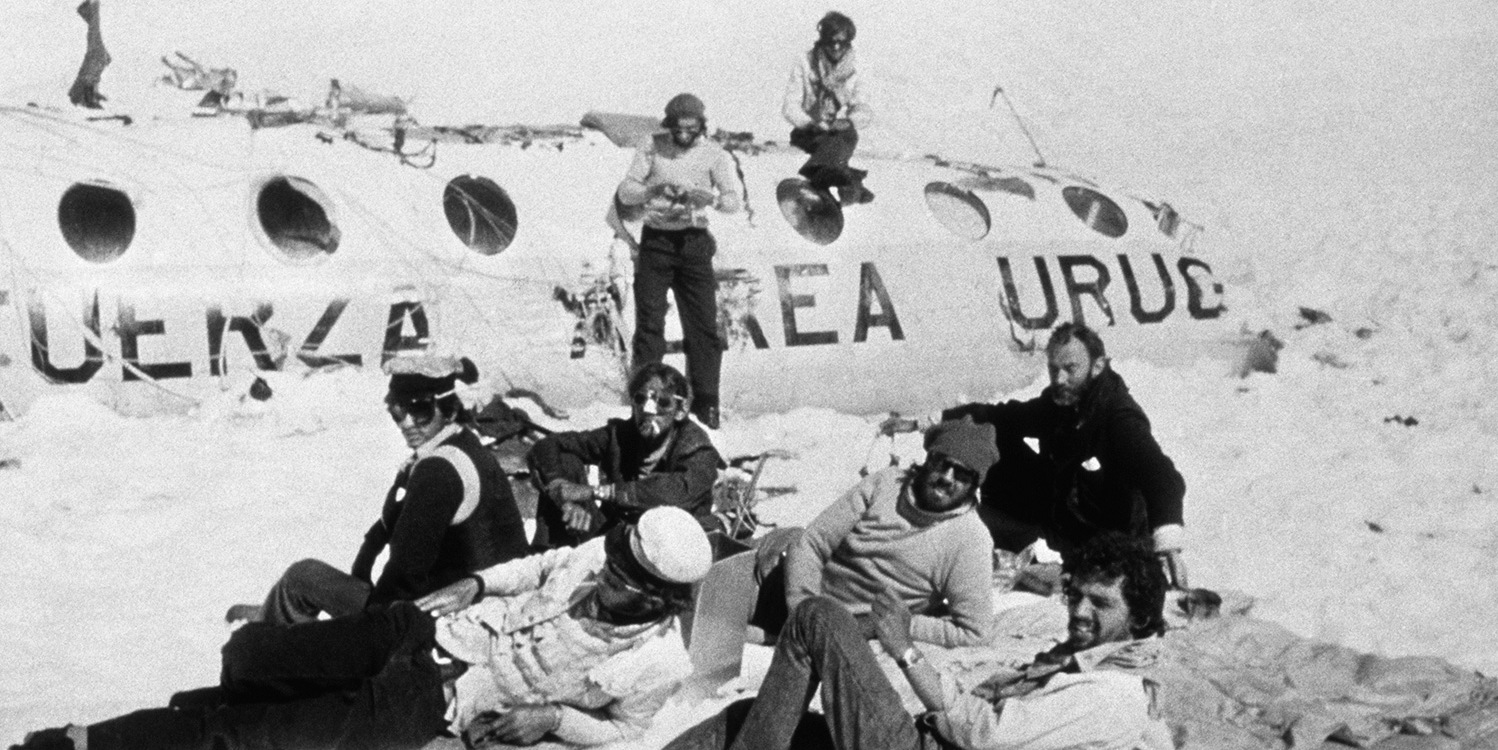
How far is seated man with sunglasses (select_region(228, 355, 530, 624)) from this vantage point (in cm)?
596

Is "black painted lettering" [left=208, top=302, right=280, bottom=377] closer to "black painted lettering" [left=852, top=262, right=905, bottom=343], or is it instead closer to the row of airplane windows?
the row of airplane windows

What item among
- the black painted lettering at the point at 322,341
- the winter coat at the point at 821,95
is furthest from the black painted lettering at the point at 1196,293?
the black painted lettering at the point at 322,341

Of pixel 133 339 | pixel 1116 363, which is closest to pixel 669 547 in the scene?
pixel 133 339

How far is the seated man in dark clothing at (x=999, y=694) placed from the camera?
5.09 m

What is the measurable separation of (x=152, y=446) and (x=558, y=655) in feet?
13.4

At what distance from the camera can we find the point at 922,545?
6.27 m

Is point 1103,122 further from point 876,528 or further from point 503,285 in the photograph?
point 876,528

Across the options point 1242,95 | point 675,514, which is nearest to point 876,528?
point 675,514

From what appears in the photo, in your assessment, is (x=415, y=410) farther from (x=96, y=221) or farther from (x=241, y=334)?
(x=96, y=221)

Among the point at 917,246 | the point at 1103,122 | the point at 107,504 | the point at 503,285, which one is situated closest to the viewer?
the point at 107,504

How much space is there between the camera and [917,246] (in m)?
11.0

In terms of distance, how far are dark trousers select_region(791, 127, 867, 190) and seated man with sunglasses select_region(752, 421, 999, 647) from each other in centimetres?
473

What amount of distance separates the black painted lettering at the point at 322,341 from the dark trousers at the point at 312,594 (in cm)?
316

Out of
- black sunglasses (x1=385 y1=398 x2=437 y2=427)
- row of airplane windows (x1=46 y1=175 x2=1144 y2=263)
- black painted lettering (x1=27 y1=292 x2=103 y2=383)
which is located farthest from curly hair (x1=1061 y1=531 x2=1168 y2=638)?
black painted lettering (x1=27 y1=292 x2=103 y2=383)
